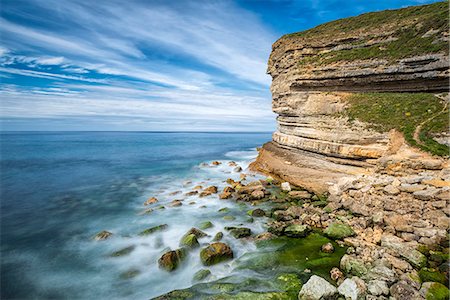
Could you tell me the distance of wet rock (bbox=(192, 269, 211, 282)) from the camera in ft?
25.3

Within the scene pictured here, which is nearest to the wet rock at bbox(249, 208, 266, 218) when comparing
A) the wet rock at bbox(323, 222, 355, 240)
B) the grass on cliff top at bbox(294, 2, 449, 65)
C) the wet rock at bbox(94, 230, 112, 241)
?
the wet rock at bbox(323, 222, 355, 240)

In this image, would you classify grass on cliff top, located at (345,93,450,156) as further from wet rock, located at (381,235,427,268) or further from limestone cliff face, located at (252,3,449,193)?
wet rock, located at (381,235,427,268)

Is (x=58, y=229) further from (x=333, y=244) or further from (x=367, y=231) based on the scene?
(x=367, y=231)

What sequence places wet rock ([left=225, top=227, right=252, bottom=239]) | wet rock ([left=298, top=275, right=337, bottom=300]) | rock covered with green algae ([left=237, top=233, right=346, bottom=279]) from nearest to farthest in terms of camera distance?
wet rock ([left=298, top=275, right=337, bottom=300])
rock covered with green algae ([left=237, top=233, right=346, bottom=279])
wet rock ([left=225, top=227, right=252, bottom=239])

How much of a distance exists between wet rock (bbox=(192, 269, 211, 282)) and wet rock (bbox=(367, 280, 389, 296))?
4863mm

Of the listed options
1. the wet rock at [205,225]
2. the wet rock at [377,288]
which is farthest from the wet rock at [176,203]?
the wet rock at [377,288]

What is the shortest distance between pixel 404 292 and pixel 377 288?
598 mm

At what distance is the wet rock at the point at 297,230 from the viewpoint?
390 inches

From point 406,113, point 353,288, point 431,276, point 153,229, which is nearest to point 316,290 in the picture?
point 353,288

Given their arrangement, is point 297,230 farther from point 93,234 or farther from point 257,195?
point 93,234

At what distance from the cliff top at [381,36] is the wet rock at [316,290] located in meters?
16.7

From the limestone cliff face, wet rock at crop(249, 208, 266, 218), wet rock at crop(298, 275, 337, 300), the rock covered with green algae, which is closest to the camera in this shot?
wet rock at crop(298, 275, 337, 300)

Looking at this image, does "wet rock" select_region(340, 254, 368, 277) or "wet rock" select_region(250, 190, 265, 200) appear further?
"wet rock" select_region(250, 190, 265, 200)

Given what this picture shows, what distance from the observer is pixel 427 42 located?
1545cm
